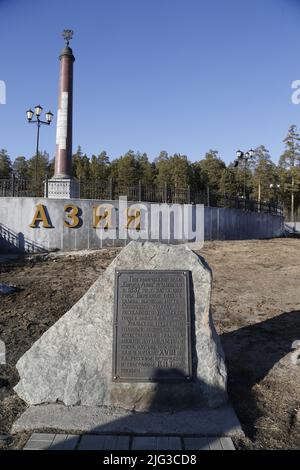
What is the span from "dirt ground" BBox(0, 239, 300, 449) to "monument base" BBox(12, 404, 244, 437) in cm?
16

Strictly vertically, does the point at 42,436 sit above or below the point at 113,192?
below

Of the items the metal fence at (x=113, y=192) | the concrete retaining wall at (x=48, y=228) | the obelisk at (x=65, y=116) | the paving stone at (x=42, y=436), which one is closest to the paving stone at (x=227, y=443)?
the paving stone at (x=42, y=436)

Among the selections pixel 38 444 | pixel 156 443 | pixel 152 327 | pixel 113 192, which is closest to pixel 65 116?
pixel 113 192

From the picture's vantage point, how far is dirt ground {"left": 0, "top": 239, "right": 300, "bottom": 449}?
380 centimetres

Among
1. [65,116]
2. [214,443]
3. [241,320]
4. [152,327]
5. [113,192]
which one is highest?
[65,116]

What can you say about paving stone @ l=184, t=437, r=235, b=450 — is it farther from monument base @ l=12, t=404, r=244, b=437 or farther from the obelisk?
the obelisk

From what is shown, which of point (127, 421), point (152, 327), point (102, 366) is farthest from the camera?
point (152, 327)

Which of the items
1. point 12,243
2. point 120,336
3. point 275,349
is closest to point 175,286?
point 120,336

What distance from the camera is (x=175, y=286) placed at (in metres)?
4.09

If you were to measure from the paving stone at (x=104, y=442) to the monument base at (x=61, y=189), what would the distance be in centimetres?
1328

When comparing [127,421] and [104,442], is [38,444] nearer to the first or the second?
[104,442]

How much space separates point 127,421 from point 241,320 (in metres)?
3.19

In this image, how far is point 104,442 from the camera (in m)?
3.23
